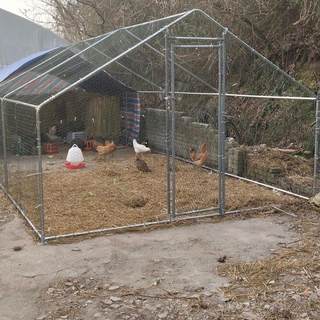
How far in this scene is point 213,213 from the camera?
6.37 m

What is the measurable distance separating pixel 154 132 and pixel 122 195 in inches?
184

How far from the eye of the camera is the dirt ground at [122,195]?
20.3ft

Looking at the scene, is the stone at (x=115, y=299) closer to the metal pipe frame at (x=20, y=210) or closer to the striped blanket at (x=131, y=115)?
the metal pipe frame at (x=20, y=210)

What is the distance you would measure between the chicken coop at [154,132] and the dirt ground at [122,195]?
0.02m

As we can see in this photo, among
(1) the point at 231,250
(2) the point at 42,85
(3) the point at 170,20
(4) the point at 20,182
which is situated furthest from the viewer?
(2) the point at 42,85

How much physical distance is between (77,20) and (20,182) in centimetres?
927

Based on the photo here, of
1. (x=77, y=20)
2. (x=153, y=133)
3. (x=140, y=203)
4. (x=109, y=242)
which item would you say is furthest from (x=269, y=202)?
(x=77, y=20)

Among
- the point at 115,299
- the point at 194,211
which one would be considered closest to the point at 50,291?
the point at 115,299

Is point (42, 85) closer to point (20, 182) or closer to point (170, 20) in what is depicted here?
point (20, 182)

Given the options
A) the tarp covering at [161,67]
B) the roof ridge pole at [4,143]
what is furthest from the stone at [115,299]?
the roof ridge pole at [4,143]

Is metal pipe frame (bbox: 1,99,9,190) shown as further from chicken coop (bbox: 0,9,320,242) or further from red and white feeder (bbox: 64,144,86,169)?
red and white feeder (bbox: 64,144,86,169)

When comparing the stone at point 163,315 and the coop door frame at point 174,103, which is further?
the coop door frame at point 174,103

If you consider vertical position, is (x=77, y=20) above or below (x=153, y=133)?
above

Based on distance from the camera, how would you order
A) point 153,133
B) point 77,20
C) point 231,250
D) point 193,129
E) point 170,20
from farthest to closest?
point 77,20 → point 153,133 → point 193,129 → point 170,20 → point 231,250
